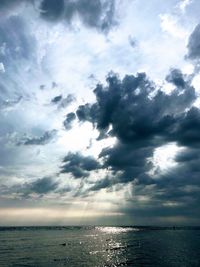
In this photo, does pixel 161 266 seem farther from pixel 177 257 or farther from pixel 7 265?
pixel 7 265

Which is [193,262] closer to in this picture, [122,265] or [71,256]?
[122,265]

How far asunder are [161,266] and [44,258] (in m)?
31.4

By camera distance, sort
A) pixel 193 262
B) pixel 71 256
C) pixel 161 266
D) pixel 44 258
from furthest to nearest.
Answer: pixel 71 256
pixel 44 258
pixel 193 262
pixel 161 266

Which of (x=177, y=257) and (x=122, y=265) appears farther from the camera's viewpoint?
(x=177, y=257)

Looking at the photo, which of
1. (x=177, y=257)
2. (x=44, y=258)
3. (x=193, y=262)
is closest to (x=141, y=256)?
(x=177, y=257)

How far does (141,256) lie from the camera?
84.8 meters

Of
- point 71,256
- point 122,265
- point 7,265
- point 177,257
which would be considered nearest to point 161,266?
point 122,265

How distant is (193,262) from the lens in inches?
2904

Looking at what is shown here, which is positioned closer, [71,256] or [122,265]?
[122,265]

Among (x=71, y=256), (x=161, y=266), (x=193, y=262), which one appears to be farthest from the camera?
(x=71, y=256)

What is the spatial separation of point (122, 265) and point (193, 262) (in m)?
17.8

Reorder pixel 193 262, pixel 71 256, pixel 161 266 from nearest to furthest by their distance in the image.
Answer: pixel 161 266 < pixel 193 262 < pixel 71 256

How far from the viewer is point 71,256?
3393 inches

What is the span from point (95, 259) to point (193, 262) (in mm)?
25366
